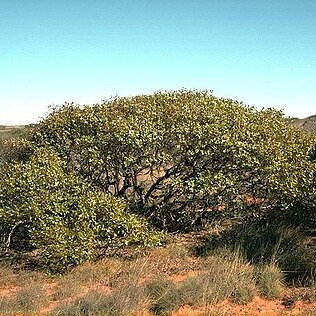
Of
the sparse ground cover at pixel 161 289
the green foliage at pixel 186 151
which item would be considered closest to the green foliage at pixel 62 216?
the sparse ground cover at pixel 161 289

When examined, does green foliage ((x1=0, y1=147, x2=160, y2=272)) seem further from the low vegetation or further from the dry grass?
the dry grass

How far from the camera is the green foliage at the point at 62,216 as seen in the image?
1350 cm

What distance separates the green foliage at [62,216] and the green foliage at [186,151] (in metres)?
1.56

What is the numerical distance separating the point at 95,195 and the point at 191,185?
9.71 feet

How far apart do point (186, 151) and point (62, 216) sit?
4274 millimetres

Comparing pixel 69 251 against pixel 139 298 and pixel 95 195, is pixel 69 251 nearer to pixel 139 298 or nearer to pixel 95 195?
pixel 95 195

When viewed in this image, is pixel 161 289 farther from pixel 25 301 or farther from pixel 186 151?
pixel 186 151

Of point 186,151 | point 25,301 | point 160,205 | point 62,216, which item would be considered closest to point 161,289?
point 25,301

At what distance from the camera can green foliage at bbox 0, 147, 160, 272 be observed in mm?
13500

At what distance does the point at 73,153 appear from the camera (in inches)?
634

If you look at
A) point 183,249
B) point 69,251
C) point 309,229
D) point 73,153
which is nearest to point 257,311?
point 183,249

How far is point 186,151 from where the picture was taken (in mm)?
15203

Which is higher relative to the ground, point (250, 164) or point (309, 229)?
point (250, 164)

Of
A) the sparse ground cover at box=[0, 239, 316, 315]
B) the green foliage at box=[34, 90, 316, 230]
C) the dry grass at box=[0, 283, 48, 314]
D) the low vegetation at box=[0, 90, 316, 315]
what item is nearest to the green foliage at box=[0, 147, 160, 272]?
the low vegetation at box=[0, 90, 316, 315]
